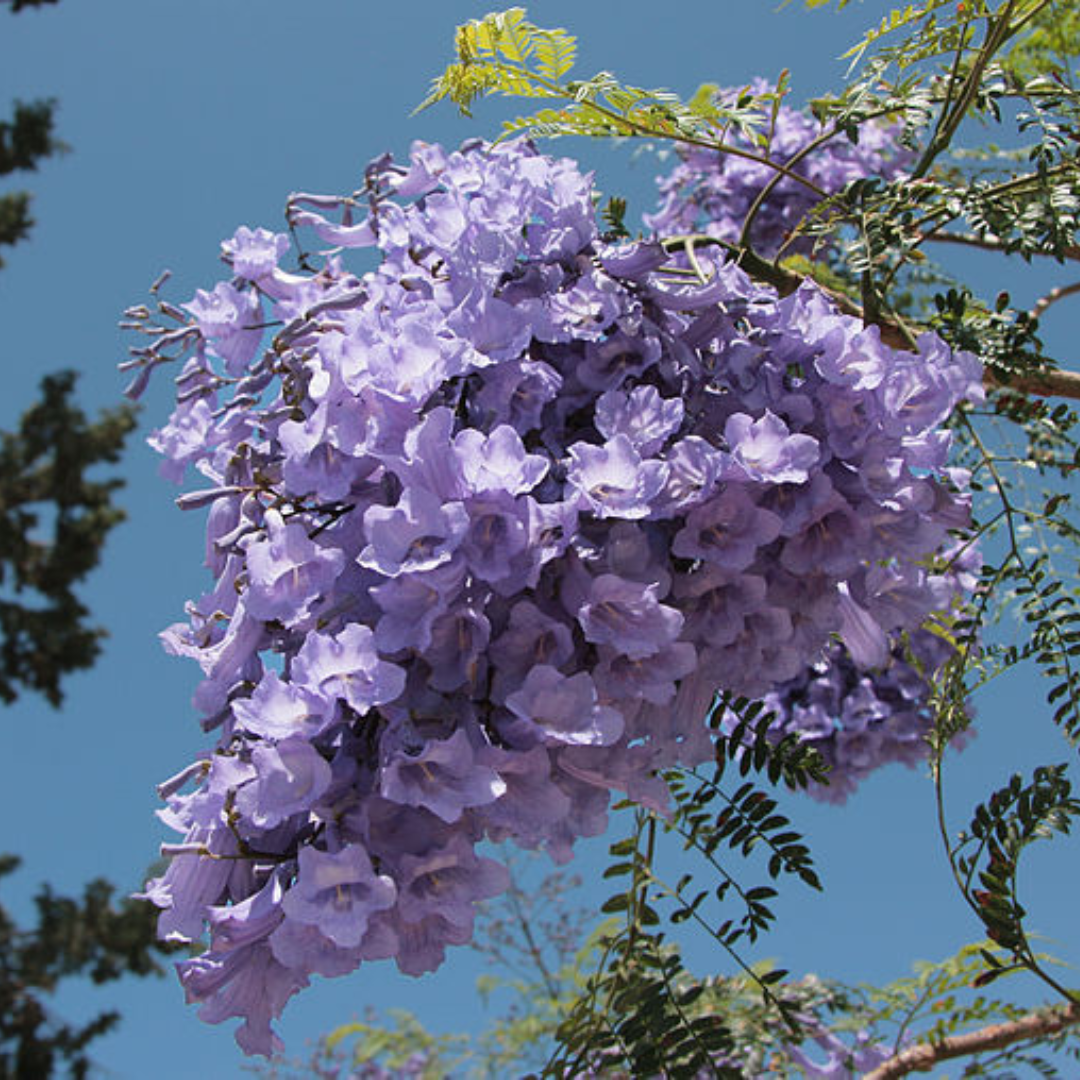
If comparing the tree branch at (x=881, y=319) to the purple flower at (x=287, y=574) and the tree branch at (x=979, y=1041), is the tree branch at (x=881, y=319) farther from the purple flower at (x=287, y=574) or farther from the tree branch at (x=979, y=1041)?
the tree branch at (x=979, y=1041)

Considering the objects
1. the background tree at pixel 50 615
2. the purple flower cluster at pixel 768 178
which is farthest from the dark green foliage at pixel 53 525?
the purple flower cluster at pixel 768 178

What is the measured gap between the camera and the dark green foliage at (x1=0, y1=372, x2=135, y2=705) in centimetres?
1202

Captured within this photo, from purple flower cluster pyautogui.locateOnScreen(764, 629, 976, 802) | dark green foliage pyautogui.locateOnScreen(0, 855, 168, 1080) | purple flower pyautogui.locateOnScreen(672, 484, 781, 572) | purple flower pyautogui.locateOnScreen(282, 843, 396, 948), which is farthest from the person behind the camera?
dark green foliage pyautogui.locateOnScreen(0, 855, 168, 1080)

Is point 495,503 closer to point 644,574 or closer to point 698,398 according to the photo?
point 644,574

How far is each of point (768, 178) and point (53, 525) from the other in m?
10.9

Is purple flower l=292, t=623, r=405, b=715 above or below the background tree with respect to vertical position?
below

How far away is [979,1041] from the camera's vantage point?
5.54 ft

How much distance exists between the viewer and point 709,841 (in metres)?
1.31

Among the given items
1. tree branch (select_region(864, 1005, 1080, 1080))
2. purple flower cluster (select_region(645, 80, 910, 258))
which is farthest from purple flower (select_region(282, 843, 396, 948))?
purple flower cluster (select_region(645, 80, 910, 258))

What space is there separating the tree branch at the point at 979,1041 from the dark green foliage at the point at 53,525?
11.5 meters

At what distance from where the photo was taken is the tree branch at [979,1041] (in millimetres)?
1674

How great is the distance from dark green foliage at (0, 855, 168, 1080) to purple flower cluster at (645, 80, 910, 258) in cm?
909

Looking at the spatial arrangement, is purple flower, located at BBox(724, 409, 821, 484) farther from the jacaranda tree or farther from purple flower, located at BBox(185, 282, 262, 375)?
purple flower, located at BBox(185, 282, 262, 375)

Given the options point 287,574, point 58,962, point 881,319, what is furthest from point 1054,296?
point 58,962
